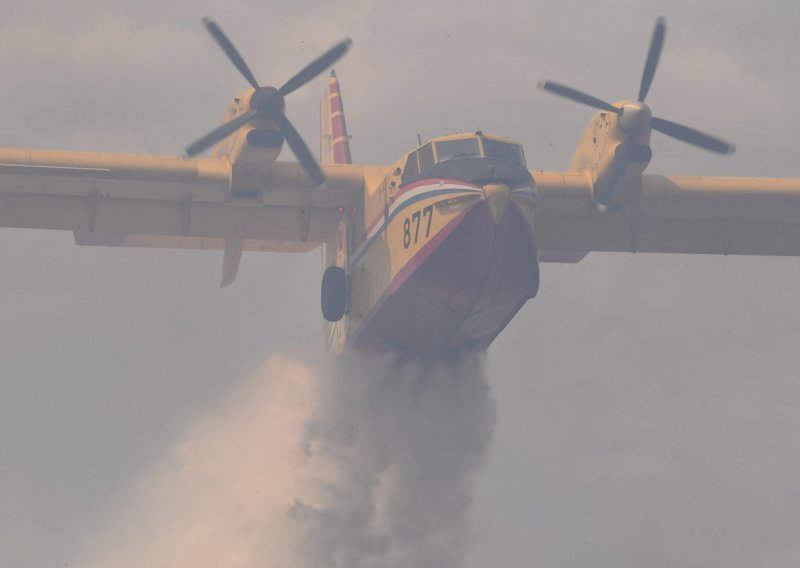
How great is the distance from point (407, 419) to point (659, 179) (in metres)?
6.88

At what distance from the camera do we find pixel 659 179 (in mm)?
30203

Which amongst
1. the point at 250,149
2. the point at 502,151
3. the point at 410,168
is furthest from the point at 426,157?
the point at 250,149

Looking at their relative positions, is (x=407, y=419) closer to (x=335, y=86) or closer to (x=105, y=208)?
(x=105, y=208)

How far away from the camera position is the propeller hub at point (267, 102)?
92.2 ft

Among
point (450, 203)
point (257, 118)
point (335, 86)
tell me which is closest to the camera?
point (450, 203)

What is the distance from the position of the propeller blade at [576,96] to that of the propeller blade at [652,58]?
2.89 ft

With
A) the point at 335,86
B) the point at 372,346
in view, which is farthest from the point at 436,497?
the point at 335,86

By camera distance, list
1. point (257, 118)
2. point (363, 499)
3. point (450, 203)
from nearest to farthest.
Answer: point (450, 203) → point (257, 118) → point (363, 499)

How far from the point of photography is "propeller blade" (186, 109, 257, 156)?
92.8 feet

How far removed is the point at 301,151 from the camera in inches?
1124

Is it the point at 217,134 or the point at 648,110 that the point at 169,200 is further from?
the point at 648,110

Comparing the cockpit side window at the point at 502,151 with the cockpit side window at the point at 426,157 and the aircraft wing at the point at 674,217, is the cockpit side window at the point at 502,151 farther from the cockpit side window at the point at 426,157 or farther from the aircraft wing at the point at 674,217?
the aircraft wing at the point at 674,217

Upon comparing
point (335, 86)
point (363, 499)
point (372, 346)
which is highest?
point (335, 86)

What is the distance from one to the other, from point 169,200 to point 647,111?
Answer: 9409 millimetres
